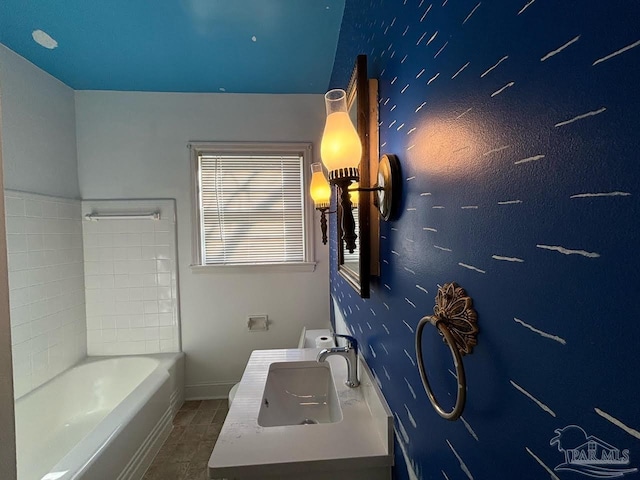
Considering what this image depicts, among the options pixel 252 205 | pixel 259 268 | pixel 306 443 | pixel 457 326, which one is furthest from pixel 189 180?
pixel 457 326

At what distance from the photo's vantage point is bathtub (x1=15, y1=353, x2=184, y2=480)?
4.42 feet

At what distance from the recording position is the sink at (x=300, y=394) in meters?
1.21

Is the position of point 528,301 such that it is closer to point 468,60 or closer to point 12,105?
point 468,60

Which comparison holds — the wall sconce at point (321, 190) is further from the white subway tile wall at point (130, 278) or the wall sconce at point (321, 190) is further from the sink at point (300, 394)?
the white subway tile wall at point (130, 278)

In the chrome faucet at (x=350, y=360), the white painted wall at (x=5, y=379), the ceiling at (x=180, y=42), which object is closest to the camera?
the white painted wall at (x=5, y=379)

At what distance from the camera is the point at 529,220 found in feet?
1.06

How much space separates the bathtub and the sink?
0.84 meters

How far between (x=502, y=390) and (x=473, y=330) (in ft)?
0.26

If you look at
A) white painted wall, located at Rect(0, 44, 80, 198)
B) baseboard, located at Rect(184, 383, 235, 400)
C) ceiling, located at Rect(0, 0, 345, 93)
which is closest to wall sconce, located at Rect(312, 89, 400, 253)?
ceiling, located at Rect(0, 0, 345, 93)

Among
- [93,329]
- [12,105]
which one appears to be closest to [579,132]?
[12,105]

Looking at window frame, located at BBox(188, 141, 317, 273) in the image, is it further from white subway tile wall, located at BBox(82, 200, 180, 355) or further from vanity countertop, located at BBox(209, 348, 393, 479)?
vanity countertop, located at BBox(209, 348, 393, 479)

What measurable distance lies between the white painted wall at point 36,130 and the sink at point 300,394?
1.94 metres

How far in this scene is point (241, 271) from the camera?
7.81ft
